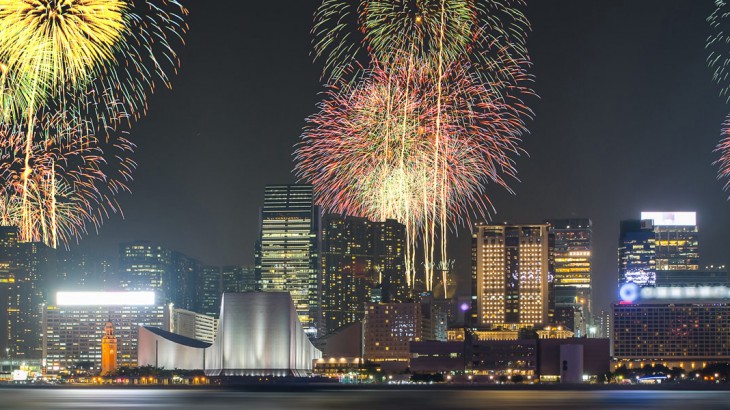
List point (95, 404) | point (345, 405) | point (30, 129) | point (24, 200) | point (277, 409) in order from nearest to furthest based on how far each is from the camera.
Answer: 1. point (277, 409)
2. point (345, 405)
3. point (95, 404)
4. point (30, 129)
5. point (24, 200)

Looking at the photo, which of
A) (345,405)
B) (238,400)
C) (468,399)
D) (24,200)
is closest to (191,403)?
(238,400)

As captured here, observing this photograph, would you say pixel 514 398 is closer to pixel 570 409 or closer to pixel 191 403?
pixel 570 409

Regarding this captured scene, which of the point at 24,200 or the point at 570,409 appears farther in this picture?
the point at 24,200

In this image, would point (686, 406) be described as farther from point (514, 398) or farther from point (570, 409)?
point (514, 398)

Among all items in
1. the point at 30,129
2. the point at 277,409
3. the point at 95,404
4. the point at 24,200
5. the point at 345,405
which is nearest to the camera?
the point at 277,409

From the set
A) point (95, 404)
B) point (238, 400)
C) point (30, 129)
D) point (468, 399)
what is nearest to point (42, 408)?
point (95, 404)

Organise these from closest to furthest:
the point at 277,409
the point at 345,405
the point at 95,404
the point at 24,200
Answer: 1. the point at 277,409
2. the point at 345,405
3. the point at 95,404
4. the point at 24,200

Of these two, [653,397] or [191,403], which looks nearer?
[191,403]

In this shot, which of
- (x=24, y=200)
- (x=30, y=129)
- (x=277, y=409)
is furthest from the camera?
(x=24, y=200)

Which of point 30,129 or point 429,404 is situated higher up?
point 30,129
